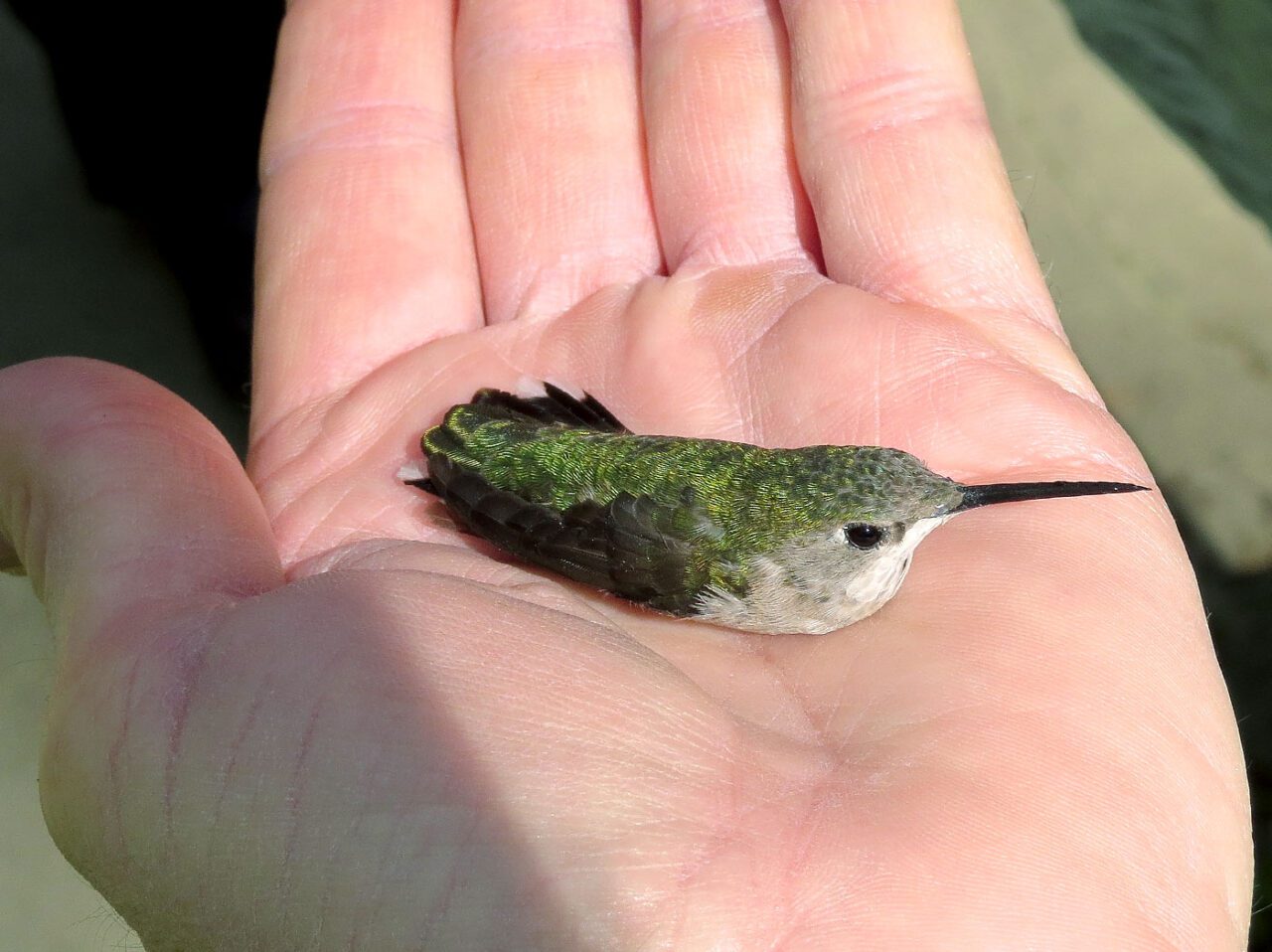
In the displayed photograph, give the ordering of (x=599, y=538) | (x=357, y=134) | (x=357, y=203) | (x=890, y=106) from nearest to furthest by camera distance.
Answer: (x=599, y=538)
(x=890, y=106)
(x=357, y=203)
(x=357, y=134)

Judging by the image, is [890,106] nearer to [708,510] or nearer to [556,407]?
[556,407]

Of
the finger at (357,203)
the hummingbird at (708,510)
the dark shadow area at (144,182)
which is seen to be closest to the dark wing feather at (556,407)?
the hummingbird at (708,510)

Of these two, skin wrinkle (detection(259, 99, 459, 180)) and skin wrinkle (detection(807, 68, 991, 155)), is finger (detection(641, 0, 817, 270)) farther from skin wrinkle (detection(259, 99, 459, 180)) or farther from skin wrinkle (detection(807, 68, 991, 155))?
skin wrinkle (detection(259, 99, 459, 180))

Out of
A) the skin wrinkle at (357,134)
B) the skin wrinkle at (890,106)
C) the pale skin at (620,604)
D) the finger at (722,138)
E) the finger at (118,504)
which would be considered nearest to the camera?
the pale skin at (620,604)

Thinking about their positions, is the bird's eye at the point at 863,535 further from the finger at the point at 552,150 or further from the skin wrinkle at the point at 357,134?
the skin wrinkle at the point at 357,134

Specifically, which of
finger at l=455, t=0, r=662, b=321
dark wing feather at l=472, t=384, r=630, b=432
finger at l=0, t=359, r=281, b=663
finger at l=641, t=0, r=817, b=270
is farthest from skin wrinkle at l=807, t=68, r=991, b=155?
finger at l=0, t=359, r=281, b=663

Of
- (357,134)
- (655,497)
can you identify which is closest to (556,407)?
(655,497)
